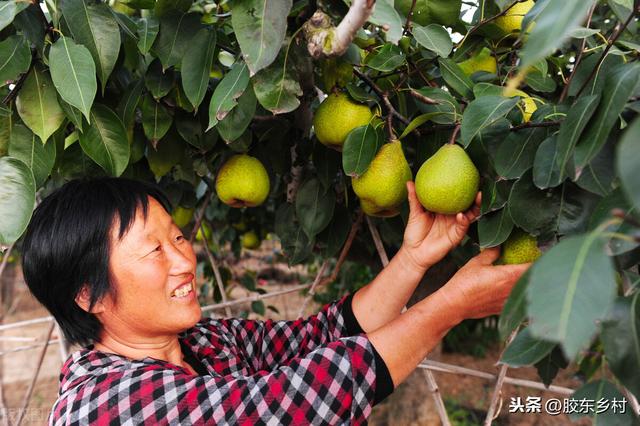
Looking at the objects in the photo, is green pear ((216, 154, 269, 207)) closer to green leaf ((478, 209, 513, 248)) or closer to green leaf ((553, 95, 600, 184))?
green leaf ((478, 209, 513, 248))

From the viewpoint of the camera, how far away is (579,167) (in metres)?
0.60

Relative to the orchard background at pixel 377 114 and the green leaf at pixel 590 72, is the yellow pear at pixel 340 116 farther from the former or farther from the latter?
the green leaf at pixel 590 72

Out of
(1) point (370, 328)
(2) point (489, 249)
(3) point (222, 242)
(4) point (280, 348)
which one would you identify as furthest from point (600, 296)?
(3) point (222, 242)

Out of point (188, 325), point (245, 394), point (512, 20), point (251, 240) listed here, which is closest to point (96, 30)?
point (188, 325)

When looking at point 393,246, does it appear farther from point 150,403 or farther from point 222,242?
point 222,242

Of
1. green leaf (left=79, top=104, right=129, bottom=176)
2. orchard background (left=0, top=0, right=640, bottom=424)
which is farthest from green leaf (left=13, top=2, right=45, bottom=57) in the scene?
green leaf (left=79, top=104, right=129, bottom=176)

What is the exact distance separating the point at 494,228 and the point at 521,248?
0.05 meters

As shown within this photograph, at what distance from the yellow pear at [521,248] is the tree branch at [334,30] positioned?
0.38 metres

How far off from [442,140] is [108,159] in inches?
23.8

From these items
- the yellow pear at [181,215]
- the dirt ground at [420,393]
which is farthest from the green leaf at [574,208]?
the dirt ground at [420,393]

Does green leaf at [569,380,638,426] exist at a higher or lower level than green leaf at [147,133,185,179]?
higher

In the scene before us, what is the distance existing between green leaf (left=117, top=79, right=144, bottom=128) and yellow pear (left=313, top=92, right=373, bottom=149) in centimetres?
36

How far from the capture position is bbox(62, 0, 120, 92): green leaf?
96cm

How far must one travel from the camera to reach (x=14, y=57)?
95 cm
